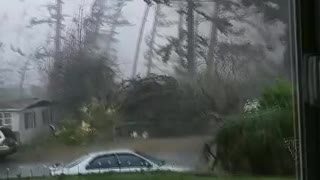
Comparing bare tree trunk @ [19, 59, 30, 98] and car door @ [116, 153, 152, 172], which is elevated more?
bare tree trunk @ [19, 59, 30, 98]

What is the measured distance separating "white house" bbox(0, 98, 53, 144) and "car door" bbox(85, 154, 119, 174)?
153 mm

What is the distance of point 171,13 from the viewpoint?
6.23ft

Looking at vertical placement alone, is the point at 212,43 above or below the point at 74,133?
above

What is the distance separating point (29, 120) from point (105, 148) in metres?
0.23

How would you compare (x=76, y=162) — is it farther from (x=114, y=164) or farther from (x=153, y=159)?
(x=153, y=159)

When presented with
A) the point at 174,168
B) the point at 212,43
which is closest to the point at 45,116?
the point at 174,168

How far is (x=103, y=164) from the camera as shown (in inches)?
74.3

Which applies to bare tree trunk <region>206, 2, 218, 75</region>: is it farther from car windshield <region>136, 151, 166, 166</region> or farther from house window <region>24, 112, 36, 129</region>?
house window <region>24, 112, 36, 129</region>

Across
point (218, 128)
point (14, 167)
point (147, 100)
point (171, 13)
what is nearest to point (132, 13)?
point (171, 13)

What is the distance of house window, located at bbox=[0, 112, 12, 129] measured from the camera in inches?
73.1

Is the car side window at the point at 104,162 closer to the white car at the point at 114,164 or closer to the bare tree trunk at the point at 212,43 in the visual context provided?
the white car at the point at 114,164

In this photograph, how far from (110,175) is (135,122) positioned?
0.17m

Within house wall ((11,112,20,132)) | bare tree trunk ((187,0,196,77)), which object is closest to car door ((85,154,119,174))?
house wall ((11,112,20,132))

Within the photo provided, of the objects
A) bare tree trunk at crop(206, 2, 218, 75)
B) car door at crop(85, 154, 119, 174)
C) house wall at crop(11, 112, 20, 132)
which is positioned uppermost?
bare tree trunk at crop(206, 2, 218, 75)
